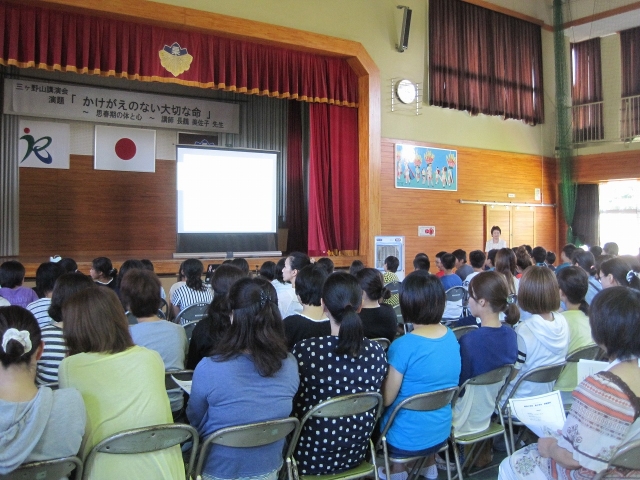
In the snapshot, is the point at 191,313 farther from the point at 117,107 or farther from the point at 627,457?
the point at 117,107

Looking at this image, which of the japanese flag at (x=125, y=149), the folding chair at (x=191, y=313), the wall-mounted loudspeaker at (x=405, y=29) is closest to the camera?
the folding chair at (x=191, y=313)

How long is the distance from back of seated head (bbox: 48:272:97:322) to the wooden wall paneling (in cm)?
617

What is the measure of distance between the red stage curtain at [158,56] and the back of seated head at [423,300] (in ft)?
16.8

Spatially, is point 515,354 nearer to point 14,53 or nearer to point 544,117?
point 14,53

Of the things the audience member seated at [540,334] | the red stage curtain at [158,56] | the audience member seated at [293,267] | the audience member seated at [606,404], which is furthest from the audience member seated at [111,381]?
the red stage curtain at [158,56]

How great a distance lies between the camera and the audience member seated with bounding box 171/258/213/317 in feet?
13.8

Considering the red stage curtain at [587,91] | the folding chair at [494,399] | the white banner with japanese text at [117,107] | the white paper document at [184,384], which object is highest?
the red stage curtain at [587,91]

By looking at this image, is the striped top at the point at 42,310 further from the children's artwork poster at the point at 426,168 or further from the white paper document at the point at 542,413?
the children's artwork poster at the point at 426,168

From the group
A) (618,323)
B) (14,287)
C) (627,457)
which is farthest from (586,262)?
(14,287)

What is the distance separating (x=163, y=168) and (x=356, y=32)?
364 cm

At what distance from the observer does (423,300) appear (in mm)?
2514

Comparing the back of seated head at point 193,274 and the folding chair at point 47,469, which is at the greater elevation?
the back of seated head at point 193,274

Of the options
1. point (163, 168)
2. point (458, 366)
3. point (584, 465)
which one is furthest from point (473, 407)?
point (163, 168)

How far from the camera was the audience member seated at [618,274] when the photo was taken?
371 cm
